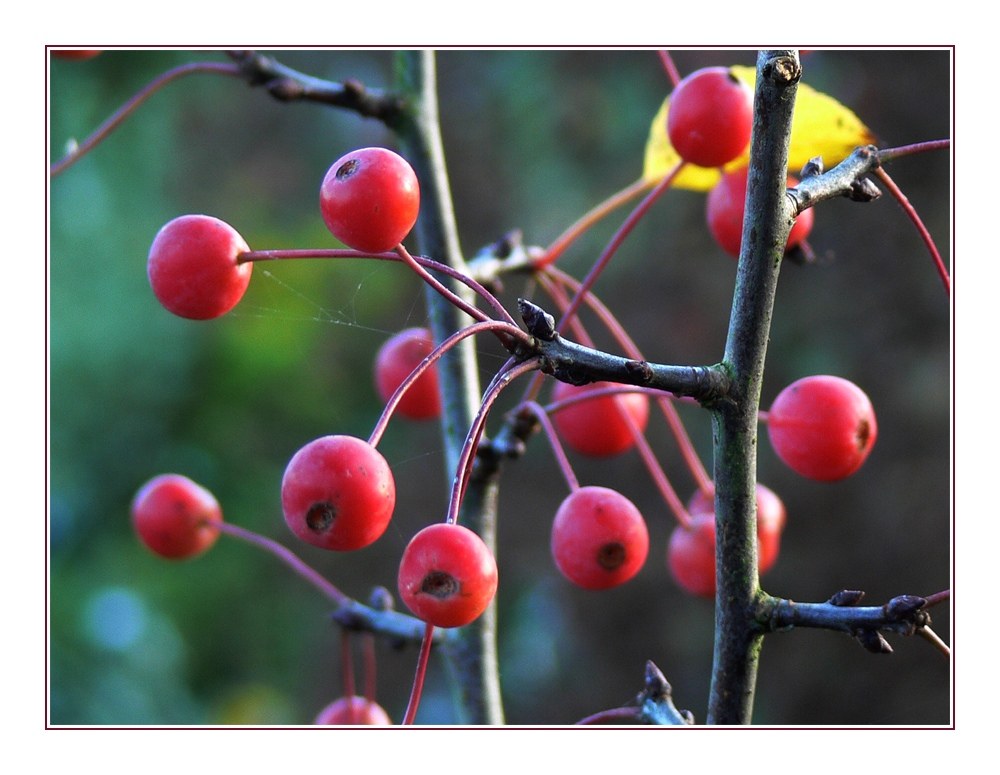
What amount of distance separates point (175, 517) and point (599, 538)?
14.8 inches

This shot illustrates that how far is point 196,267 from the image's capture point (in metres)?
0.51

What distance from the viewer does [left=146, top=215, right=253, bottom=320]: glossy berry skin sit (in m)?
0.51

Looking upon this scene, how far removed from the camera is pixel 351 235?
18.2 inches

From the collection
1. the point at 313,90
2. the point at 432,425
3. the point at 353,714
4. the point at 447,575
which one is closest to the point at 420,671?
the point at 447,575

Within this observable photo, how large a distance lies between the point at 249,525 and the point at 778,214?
217 cm

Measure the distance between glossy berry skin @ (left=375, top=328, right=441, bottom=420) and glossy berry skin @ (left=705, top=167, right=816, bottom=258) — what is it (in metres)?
0.21

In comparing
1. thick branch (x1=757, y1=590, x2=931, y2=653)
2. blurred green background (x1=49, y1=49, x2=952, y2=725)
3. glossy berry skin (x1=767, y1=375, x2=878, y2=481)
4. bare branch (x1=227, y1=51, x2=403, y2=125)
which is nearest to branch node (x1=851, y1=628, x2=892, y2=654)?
thick branch (x1=757, y1=590, x2=931, y2=653)

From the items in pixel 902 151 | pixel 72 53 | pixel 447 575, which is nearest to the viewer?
pixel 447 575

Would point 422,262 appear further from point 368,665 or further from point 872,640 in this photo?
point 368,665

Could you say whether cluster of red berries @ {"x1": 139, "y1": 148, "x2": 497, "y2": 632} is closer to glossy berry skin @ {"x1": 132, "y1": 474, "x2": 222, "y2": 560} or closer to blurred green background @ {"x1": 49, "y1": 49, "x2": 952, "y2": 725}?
glossy berry skin @ {"x1": 132, "y1": 474, "x2": 222, "y2": 560}

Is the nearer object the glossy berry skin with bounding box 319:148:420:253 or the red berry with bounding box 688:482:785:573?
the glossy berry skin with bounding box 319:148:420:253
